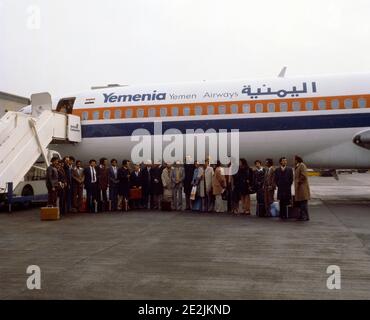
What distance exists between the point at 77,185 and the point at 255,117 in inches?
254

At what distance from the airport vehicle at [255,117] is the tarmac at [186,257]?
3.42 meters

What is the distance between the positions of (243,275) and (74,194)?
346 inches

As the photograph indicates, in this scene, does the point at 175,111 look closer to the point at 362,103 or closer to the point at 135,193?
the point at 135,193

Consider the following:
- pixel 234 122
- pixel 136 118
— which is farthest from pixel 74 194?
pixel 234 122

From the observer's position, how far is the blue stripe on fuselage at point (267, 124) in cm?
1332

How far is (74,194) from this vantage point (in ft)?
42.9

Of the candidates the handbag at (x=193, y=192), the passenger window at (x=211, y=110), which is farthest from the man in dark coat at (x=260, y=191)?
the passenger window at (x=211, y=110)

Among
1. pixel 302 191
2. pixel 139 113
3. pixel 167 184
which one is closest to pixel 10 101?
pixel 139 113

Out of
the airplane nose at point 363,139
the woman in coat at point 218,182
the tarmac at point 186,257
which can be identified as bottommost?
the tarmac at point 186,257

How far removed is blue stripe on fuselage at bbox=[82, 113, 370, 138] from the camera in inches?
524

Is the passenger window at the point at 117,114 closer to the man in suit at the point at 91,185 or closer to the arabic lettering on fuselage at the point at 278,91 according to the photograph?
the man in suit at the point at 91,185

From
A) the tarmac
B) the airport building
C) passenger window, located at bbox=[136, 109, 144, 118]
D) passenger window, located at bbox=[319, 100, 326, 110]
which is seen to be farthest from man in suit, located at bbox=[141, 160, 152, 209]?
the airport building

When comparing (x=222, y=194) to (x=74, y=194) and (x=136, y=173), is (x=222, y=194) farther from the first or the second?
(x=74, y=194)

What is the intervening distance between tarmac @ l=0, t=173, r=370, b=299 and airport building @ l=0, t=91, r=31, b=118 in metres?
30.4
